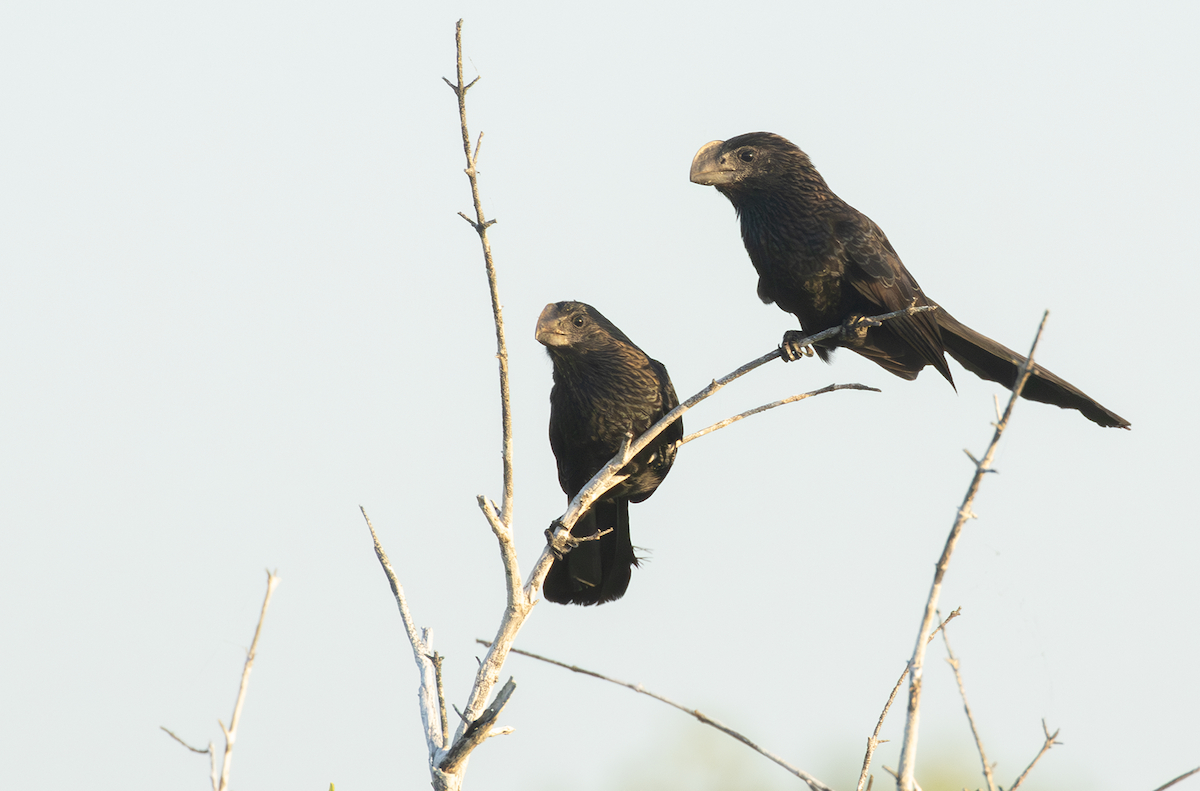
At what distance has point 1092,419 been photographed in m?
4.88

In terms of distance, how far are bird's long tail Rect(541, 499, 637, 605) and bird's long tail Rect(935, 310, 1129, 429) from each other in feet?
6.86

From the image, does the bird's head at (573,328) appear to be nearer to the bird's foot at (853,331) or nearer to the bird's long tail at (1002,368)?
the bird's foot at (853,331)

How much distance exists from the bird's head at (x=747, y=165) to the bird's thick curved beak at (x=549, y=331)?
109 centimetres

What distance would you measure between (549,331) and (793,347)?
1.35 meters

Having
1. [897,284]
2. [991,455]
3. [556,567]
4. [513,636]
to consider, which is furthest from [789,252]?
[991,455]

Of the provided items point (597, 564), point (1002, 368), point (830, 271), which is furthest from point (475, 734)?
point (1002, 368)

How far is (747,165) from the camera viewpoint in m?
5.82

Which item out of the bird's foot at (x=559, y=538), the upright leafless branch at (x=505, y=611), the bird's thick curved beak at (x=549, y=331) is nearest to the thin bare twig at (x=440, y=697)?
the upright leafless branch at (x=505, y=611)

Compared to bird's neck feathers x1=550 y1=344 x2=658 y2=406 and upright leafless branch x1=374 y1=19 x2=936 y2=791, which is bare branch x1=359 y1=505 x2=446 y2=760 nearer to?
upright leafless branch x1=374 y1=19 x2=936 y2=791

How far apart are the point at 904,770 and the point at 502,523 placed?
1.95m

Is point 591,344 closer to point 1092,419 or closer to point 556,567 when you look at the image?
point 556,567

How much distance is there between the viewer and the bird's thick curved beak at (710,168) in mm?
5719

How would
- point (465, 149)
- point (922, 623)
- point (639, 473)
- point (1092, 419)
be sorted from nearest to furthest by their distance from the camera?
point (922, 623)
point (465, 149)
point (1092, 419)
point (639, 473)

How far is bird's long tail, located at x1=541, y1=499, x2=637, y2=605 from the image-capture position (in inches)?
243
